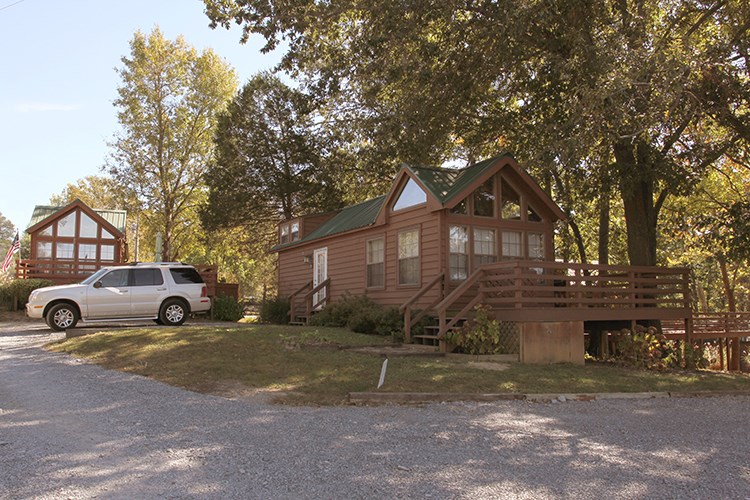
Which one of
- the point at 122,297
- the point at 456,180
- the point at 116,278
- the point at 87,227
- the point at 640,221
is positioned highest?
the point at 87,227

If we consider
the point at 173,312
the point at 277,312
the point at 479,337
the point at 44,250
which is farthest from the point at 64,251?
the point at 479,337

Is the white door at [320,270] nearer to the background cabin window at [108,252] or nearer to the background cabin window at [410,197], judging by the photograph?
the background cabin window at [410,197]

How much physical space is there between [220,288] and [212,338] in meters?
13.8

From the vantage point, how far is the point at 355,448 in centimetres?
539

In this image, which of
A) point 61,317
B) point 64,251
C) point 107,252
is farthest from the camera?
point 107,252

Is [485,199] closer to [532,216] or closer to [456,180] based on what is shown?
[456,180]

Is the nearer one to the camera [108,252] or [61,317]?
[61,317]

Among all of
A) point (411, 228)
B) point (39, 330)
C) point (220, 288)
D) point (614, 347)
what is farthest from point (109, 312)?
point (614, 347)

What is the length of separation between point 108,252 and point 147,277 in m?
17.5

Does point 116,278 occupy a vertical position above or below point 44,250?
below

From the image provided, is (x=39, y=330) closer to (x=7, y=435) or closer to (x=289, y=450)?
(x=7, y=435)

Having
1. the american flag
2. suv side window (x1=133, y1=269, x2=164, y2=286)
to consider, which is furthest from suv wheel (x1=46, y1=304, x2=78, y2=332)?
the american flag

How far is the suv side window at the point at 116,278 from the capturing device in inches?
613

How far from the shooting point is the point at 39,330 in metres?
17.0
